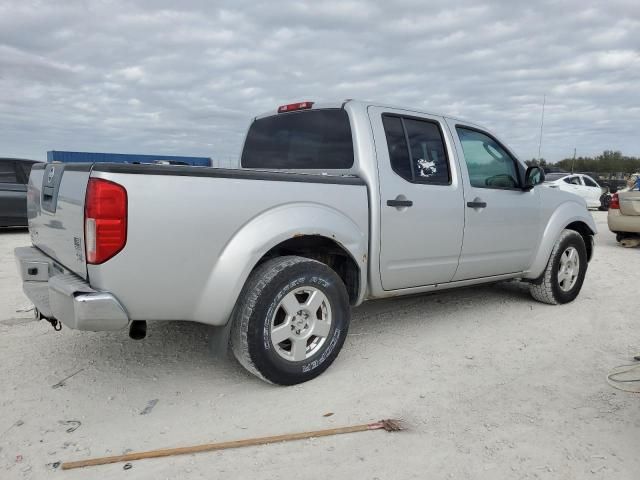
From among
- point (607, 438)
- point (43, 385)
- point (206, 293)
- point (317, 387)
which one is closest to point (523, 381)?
point (607, 438)

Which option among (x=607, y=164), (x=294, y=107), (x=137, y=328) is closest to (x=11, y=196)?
(x=294, y=107)

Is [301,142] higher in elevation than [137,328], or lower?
higher

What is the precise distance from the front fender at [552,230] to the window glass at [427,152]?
1.51 m

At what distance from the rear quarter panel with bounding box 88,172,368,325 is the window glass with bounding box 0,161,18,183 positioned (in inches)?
376

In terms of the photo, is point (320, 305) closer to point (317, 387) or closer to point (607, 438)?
point (317, 387)

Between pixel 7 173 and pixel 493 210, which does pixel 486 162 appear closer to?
pixel 493 210

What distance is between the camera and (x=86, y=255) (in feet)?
8.74

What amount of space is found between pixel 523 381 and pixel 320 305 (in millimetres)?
1424

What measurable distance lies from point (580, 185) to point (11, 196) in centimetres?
1837

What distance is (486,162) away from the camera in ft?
15.4

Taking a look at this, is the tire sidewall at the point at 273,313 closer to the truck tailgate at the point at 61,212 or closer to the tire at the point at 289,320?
Result: the tire at the point at 289,320

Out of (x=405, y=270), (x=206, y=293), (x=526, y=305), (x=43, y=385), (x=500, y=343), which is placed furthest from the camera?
(x=526, y=305)

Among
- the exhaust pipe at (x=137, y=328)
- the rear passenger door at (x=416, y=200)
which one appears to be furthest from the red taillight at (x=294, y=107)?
the exhaust pipe at (x=137, y=328)

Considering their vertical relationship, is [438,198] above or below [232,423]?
above
